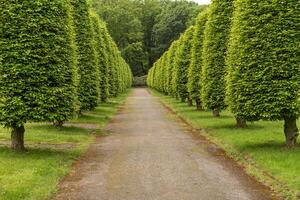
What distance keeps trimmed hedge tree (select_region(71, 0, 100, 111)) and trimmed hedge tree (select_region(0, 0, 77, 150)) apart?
32.0ft

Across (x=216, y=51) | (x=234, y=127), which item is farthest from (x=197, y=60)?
(x=234, y=127)

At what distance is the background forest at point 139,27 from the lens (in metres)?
122

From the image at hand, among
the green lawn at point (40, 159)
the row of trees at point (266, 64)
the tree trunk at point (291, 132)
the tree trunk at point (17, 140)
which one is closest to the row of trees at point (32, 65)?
the tree trunk at point (17, 140)

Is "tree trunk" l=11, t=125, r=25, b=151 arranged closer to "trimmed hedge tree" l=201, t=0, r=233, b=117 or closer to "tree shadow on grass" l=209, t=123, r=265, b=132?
"tree shadow on grass" l=209, t=123, r=265, b=132

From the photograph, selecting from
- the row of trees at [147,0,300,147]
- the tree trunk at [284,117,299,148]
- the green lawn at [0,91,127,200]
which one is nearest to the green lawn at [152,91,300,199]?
the tree trunk at [284,117,299,148]

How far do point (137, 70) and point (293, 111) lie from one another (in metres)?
114

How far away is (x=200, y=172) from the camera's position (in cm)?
1248

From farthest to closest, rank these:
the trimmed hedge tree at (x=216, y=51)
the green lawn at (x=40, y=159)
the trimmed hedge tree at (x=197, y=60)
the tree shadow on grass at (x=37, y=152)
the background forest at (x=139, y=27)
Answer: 1. the background forest at (x=139, y=27)
2. the trimmed hedge tree at (x=197, y=60)
3. the trimmed hedge tree at (x=216, y=51)
4. the tree shadow on grass at (x=37, y=152)
5. the green lawn at (x=40, y=159)

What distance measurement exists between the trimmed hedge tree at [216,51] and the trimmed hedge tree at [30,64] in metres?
9.59

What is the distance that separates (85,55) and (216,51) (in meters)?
7.05

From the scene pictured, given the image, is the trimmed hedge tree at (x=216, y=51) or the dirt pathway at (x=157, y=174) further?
the trimmed hedge tree at (x=216, y=51)

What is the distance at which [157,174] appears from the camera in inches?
479

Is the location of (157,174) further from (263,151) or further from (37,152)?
(37,152)

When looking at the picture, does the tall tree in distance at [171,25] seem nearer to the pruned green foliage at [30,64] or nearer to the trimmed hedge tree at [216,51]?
the trimmed hedge tree at [216,51]
